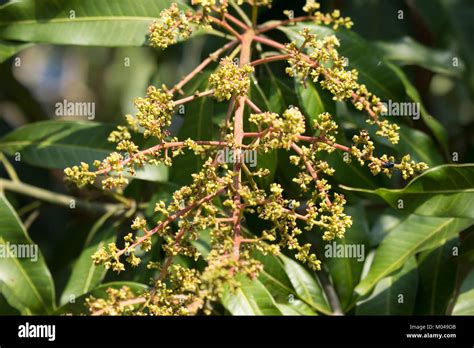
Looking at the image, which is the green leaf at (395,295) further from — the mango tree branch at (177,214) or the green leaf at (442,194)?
the mango tree branch at (177,214)

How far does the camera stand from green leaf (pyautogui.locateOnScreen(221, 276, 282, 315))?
1.84 meters

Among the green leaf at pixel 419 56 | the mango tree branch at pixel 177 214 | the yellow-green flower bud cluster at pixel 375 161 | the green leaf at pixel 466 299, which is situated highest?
the green leaf at pixel 419 56

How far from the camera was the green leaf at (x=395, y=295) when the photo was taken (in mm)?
2035

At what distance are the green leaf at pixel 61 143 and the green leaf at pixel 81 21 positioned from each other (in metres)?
0.29

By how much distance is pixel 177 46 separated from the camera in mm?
3090

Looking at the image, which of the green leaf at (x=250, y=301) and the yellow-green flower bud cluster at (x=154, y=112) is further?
the green leaf at (x=250, y=301)

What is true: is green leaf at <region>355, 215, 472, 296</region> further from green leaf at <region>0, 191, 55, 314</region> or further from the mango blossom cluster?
green leaf at <region>0, 191, 55, 314</region>

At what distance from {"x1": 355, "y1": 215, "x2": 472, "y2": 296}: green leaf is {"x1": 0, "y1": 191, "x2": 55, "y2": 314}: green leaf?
83 centimetres
